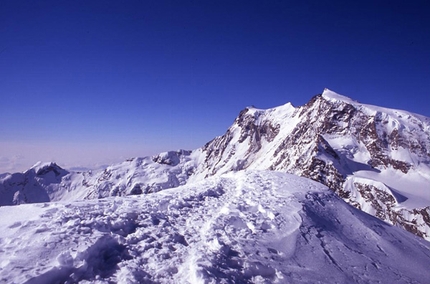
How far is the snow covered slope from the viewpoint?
A: 574cm

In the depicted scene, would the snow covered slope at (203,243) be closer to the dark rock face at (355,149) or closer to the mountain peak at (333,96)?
the dark rock face at (355,149)

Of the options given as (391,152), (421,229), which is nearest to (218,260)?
(421,229)

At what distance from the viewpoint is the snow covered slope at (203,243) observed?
18.8ft

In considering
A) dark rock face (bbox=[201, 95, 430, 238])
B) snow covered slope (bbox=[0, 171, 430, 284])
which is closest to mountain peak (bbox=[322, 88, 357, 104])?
dark rock face (bbox=[201, 95, 430, 238])

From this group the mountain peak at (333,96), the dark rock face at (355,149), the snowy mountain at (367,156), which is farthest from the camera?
the mountain peak at (333,96)

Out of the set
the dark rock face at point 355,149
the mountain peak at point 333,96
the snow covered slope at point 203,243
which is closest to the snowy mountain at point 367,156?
the dark rock face at point 355,149

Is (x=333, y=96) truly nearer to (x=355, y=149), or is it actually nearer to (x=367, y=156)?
(x=355, y=149)

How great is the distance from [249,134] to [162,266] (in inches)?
5654

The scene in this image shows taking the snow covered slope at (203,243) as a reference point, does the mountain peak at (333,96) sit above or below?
above

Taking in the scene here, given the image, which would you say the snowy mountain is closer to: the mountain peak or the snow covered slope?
the mountain peak

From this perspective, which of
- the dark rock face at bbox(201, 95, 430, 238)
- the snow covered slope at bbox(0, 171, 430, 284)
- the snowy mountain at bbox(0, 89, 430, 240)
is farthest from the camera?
the dark rock face at bbox(201, 95, 430, 238)

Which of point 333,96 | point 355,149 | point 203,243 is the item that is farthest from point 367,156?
point 203,243

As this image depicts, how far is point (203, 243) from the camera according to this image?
7.45 metres

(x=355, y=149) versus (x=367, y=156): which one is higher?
(x=355, y=149)
